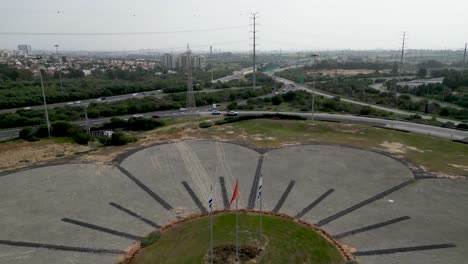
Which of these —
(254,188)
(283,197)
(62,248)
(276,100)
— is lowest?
(62,248)

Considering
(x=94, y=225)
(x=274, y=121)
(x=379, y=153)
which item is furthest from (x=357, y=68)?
(x=94, y=225)

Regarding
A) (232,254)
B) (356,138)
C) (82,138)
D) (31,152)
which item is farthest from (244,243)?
(31,152)

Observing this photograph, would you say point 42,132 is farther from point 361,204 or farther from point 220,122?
point 361,204

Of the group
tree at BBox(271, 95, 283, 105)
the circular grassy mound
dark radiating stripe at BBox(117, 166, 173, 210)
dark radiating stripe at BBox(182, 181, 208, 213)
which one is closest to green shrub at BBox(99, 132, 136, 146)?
dark radiating stripe at BBox(117, 166, 173, 210)

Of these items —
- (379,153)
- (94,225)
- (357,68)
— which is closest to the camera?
(94,225)

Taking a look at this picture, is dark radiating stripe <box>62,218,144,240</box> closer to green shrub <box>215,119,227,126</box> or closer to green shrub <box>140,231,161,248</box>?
green shrub <box>140,231,161,248</box>

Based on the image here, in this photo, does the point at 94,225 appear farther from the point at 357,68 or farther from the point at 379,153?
the point at 357,68

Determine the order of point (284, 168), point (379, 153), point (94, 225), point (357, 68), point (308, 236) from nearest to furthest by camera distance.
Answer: point (308, 236)
point (94, 225)
point (284, 168)
point (379, 153)
point (357, 68)
